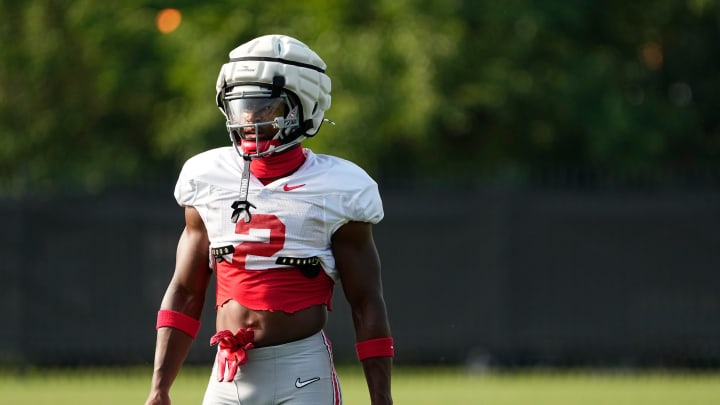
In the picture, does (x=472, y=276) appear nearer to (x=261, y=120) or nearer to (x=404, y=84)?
(x=404, y=84)

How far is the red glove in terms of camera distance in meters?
4.95

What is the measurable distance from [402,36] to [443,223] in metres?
4.85

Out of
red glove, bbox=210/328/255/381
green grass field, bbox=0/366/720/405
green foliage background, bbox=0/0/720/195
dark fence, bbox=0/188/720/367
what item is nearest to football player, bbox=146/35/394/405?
red glove, bbox=210/328/255/381

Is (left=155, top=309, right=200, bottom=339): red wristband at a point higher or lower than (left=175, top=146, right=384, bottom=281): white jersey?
lower

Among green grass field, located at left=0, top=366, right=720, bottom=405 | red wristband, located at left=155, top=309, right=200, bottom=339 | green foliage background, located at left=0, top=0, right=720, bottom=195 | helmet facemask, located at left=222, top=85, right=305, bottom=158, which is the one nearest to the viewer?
helmet facemask, located at left=222, top=85, right=305, bottom=158

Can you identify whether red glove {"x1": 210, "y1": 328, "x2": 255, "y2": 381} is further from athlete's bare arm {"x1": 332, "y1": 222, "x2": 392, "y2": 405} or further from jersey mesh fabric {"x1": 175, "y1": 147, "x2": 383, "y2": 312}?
athlete's bare arm {"x1": 332, "y1": 222, "x2": 392, "y2": 405}

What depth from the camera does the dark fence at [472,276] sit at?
1552 cm

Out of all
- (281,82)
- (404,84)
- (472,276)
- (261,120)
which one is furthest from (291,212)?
(404,84)

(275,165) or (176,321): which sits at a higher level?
(275,165)

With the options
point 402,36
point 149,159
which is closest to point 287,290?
point 402,36

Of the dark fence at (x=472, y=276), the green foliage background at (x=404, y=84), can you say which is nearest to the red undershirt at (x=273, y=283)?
the dark fence at (x=472, y=276)

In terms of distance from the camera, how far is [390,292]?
1568 centimetres

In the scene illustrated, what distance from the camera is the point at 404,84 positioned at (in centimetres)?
1977

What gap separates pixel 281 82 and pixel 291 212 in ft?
1.52
